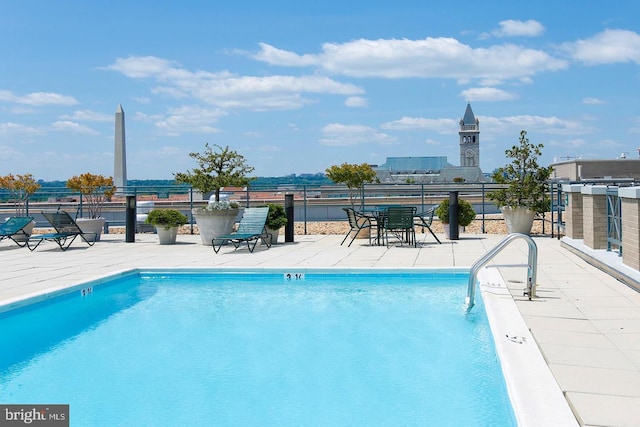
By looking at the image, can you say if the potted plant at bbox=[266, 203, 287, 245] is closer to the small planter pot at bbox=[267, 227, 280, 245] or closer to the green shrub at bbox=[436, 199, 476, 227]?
the small planter pot at bbox=[267, 227, 280, 245]

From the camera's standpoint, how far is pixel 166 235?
12.2 meters

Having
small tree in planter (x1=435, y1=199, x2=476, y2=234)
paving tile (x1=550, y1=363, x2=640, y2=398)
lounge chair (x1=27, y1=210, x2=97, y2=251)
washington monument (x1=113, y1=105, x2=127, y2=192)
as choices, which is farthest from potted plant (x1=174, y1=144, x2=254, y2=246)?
washington monument (x1=113, y1=105, x2=127, y2=192)

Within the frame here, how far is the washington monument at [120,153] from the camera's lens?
2664 centimetres

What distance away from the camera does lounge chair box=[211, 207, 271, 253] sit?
35.0ft

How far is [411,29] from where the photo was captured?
16344 mm

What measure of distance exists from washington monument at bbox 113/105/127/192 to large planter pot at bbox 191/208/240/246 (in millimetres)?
16640

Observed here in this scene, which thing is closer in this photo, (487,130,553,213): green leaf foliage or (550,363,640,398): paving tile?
(550,363,640,398): paving tile

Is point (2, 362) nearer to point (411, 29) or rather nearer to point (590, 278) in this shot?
point (590, 278)

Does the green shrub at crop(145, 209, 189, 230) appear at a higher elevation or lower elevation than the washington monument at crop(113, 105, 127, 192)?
lower

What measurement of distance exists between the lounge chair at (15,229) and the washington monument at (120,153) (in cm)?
1485

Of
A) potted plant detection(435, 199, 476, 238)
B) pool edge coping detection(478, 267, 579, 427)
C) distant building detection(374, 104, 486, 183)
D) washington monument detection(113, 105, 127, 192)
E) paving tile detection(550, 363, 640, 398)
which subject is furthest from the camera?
distant building detection(374, 104, 486, 183)

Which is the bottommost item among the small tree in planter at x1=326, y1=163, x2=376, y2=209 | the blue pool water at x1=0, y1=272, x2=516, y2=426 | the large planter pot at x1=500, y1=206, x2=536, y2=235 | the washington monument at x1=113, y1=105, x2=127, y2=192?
the blue pool water at x1=0, y1=272, x2=516, y2=426

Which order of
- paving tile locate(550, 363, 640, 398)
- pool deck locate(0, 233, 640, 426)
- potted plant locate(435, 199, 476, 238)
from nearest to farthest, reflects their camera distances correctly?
paving tile locate(550, 363, 640, 398), pool deck locate(0, 233, 640, 426), potted plant locate(435, 199, 476, 238)

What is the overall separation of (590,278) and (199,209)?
7.23 metres
